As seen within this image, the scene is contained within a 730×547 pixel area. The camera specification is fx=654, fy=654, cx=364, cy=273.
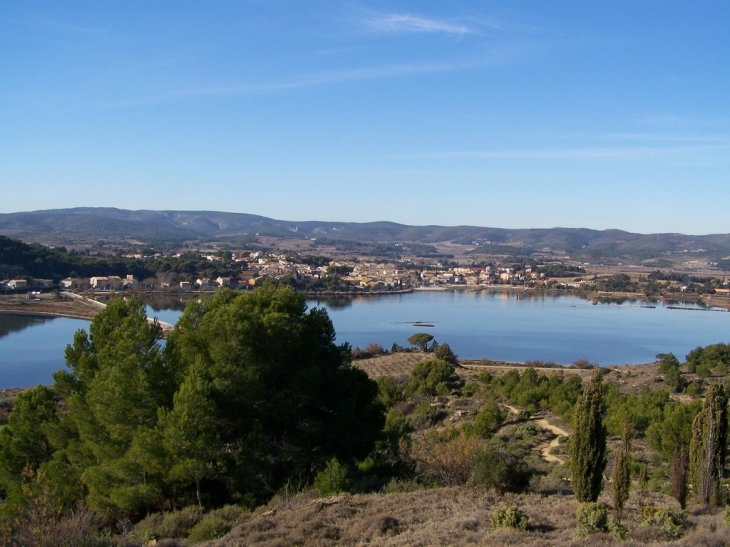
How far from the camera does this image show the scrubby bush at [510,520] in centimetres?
422

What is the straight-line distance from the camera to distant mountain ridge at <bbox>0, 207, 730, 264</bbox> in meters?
116

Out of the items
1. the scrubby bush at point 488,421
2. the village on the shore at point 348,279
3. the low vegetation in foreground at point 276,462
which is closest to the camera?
the low vegetation in foreground at point 276,462

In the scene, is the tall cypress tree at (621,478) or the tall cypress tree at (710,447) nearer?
the tall cypress tree at (621,478)

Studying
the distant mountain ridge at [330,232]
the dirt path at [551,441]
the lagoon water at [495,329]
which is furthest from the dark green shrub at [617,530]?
the distant mountain ridge at [330,232]

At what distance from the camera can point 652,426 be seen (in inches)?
352

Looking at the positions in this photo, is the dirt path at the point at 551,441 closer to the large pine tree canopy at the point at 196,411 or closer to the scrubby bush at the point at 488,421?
the scrubby bush at the point at 488,421

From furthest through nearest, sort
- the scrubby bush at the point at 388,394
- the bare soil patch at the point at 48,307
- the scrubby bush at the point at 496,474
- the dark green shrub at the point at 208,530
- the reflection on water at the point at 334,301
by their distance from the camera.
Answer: the reflection on water at the point at 334,301 < the bare soil patch at the point at 48,307 < the scrubby bush at the point at 388,394 < the scrubby bush at the point at 496,474 < the dark green shrub at the point at 208,530

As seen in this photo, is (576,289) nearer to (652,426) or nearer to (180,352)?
(652,426)

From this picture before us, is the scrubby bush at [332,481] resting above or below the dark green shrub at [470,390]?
above

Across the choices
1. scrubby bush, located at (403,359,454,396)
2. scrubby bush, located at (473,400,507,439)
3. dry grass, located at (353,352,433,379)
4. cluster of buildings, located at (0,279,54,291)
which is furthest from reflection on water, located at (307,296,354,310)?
scrubby bush, located at (473,400,507,439)

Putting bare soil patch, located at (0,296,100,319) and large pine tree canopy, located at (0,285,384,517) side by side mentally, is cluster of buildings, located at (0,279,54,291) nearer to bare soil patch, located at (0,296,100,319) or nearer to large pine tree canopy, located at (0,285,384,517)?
bare soil patch, located at (0,296,100,319)

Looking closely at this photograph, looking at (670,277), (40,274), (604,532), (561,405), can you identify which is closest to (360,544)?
(604,532)

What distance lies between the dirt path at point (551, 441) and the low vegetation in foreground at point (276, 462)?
66 cm

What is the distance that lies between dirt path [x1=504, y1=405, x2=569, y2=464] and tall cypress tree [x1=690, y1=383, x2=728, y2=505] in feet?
8.57
